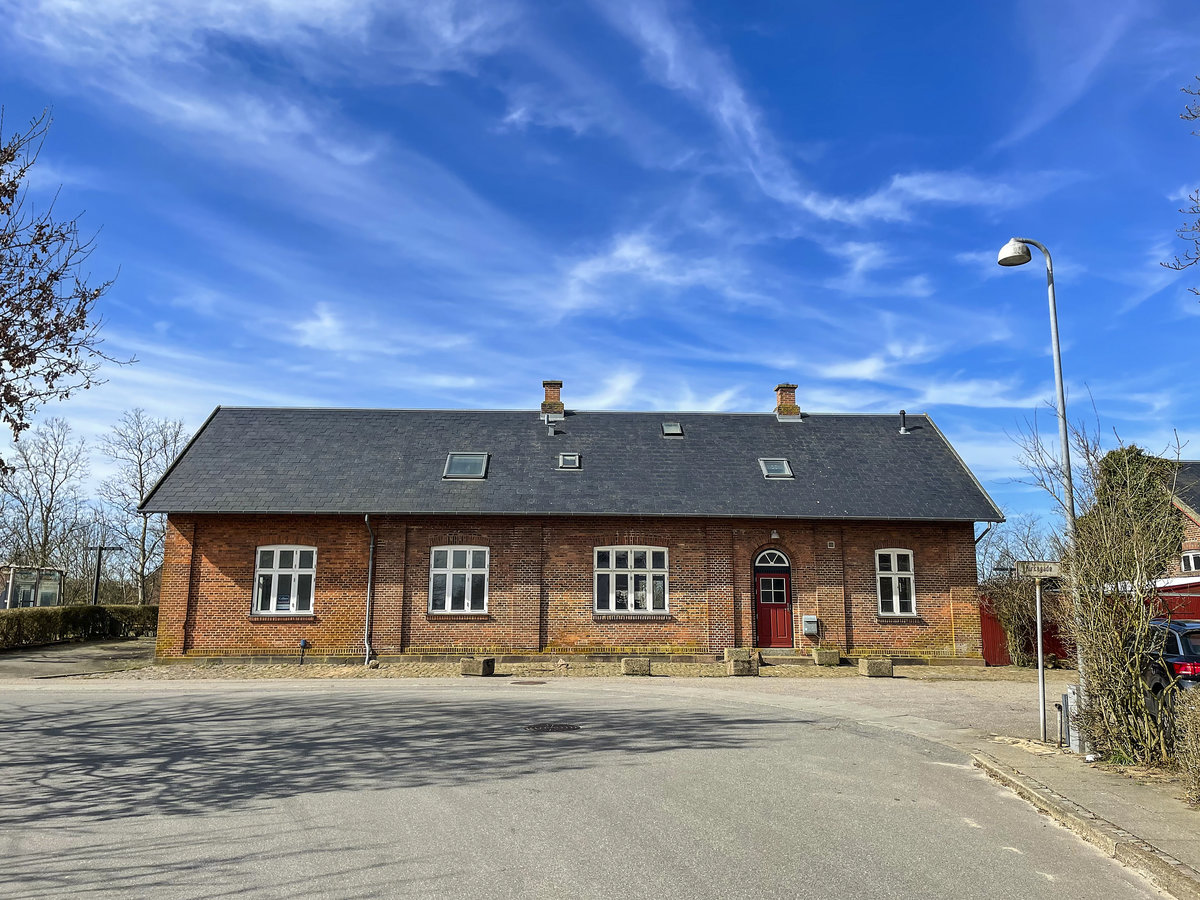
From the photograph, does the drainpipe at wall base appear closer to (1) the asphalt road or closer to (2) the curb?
(1) the asphalt road

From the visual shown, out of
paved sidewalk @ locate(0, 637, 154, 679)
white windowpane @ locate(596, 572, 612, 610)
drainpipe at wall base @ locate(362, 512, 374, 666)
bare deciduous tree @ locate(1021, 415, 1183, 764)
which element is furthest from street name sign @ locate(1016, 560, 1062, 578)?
paved sidewalk @ locate(0, 637, 154, 679)

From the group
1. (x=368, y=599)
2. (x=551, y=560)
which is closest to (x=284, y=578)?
(x=368, y=599)

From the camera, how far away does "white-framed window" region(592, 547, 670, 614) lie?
23.0 m

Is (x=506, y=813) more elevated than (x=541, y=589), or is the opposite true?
(x=541, y=589)

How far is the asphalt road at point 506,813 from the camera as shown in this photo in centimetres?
557

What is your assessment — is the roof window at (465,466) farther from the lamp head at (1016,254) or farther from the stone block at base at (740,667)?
the lamp head at (1016,254)

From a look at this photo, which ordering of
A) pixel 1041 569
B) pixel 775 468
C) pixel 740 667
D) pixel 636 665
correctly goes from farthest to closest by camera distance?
1. pixel 775 468
2. pixel 636 665
3. pixel 740 667
4. pixel 1041 569

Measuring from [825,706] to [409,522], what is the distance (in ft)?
40.4

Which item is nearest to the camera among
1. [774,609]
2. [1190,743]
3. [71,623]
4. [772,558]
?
[1190,743]

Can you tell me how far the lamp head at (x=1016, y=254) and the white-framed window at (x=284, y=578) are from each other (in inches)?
708

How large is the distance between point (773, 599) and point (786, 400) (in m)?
7.80

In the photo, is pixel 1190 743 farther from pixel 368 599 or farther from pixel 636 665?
pixel 368 599

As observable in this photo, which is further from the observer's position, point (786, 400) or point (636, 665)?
point (786, 400)

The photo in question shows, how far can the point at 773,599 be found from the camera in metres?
23.3
